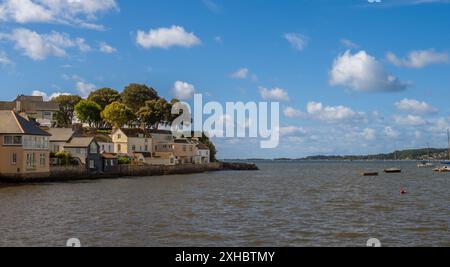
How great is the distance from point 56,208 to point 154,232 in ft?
43.6

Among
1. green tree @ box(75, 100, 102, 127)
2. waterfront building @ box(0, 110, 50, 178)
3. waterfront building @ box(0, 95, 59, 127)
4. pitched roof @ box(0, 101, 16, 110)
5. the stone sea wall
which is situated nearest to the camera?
waterfront building @ box(0, 110, 50, 178)

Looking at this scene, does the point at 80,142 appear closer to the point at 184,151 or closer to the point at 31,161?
the point at 31,161

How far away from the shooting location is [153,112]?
409ft

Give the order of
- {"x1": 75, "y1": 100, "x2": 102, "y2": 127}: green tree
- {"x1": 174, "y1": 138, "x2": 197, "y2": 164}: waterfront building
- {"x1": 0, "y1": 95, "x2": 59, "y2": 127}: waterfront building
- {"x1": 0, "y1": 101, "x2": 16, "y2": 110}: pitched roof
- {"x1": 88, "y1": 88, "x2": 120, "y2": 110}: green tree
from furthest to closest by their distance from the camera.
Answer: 1. {"x1": 88, "y1": 88, "x2": 120, "y2": 110}: green tree
2. {"x1": 75, "y1": 100, "x2": 102, "y2": 127}: green tree
3. {"x1": 174, "y1": 138, "x2": 197, "y2": 164}: waterfront building
4. {"x1": 0, "y1": 95, "x2": 59, "y2": 127}: waterfront building
5. {"x1": 0, "y1": 101, "x2": 16, "y2": 110}: pitched roof

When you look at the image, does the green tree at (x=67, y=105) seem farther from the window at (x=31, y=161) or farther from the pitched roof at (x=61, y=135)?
the window at (x=31, y=161)

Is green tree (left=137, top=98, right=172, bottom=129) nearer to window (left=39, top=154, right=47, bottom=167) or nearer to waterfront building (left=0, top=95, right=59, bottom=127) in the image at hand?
waterfront building (left=0, top=95, right=59, bottom=127)

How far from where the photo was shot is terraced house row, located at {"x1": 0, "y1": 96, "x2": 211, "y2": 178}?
216 feet

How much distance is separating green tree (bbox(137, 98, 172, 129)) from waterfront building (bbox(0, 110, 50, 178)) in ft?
174

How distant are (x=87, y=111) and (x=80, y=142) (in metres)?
38.9

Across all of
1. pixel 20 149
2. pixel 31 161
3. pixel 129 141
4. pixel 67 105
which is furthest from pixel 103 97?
pixel 20 149

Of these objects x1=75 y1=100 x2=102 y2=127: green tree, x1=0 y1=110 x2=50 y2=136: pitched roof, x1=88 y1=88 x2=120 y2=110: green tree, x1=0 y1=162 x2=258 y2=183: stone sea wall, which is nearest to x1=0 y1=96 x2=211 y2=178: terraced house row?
x1=0 y1=110 x2=50 y2=136: pitched roof

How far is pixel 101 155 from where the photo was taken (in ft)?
287

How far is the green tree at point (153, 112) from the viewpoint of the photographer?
407 ft
